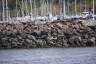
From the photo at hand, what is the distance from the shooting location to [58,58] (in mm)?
71062

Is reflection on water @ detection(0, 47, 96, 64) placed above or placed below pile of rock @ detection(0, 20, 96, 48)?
below

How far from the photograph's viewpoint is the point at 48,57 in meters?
73.0

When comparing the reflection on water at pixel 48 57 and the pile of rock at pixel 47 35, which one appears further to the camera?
the pile of rock at pixel 47 35

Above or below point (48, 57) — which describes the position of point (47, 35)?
above

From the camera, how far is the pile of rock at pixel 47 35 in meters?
89.8

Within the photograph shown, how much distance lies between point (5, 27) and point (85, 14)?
11.9 meters

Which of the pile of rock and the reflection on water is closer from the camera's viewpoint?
the reflection on water

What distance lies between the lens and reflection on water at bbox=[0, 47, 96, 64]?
66.9 m

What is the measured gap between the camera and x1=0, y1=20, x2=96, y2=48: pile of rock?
8975 cm

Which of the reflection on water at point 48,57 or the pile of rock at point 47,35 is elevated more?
the pile of rock at point 47,35

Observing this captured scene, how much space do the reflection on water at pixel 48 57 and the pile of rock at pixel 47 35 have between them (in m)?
8.05

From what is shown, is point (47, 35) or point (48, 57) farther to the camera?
point (47, 35)

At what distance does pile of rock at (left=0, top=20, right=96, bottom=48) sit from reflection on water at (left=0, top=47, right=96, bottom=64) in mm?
8046

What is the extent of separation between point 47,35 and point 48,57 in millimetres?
17938
